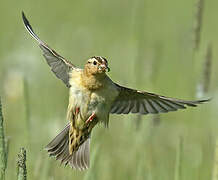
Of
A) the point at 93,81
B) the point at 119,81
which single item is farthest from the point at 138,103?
the point at 119,81

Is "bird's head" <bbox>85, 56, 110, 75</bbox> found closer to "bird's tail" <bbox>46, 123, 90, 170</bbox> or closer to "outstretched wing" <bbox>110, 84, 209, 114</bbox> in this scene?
"outstretched wing" <bbox>110, 84, 209, 114</bbox>

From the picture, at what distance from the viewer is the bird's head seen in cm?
413

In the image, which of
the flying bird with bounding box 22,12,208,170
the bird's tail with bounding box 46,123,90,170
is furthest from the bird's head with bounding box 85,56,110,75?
the bird's tail with bounding box 46,123,90,170

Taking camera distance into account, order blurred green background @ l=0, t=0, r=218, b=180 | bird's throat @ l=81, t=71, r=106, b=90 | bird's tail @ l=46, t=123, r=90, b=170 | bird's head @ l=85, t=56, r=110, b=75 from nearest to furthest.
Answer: bird's head @ l=85, t=56, r=110, b=75 → bird's throat @ l=81, t=71, r=106, b=90 → bird's tail @ l=46, t=123, r=90, b=170 → blurred green background @ l=0, t=0, r=218, b=180

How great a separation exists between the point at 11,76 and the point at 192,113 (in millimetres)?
2622

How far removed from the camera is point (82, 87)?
4.29m

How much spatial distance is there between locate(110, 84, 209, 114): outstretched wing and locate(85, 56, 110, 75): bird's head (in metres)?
0.21

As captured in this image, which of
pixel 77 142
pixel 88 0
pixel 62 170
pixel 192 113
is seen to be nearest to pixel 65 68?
pixel 77 142

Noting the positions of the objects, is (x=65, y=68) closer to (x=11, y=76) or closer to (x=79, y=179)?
(x=79, y=179)

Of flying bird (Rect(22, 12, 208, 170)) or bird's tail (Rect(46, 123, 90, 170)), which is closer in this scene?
flying bird (Rect(22, 12, 208, 170))

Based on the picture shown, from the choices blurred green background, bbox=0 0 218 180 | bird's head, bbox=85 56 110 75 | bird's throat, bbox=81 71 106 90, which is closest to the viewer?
bird's head, bbox=85 56 110 75

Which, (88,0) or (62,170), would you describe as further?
(88,0)

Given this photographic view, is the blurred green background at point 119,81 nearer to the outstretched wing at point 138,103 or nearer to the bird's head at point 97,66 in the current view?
the outstretched wing at point 138,103

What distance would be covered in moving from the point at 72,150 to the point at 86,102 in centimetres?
36
